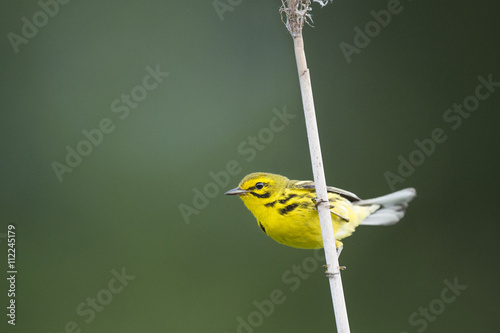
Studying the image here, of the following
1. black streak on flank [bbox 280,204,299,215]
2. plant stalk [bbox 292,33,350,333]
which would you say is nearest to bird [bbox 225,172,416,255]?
black streak on flank [bbox 280,204,299,215]

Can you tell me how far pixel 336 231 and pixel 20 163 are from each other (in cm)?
276

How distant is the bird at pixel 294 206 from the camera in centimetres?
267

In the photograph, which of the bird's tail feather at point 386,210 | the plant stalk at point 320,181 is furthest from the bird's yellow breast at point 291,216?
the plant stalk at point 320,181

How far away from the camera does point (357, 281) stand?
4520mm

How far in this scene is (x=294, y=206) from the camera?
2.70 meters

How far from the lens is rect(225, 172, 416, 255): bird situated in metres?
2.67

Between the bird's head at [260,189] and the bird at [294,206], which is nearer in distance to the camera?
the bird at [294,206]

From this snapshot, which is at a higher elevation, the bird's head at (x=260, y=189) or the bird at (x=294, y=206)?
the bird's head at (x=260, y=189)

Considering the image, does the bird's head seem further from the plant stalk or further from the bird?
the plant stalk

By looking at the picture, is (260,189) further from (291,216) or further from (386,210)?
(386,210)

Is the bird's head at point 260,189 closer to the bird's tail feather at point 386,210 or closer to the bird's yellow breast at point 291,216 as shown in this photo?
the bird's yellow breast at point 291,216

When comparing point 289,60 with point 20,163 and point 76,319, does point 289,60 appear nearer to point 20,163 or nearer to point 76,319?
point 20,163

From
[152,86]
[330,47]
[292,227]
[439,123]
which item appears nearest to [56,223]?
[152,86]

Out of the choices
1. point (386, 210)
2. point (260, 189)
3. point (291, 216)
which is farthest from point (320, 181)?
point (386, 210)
